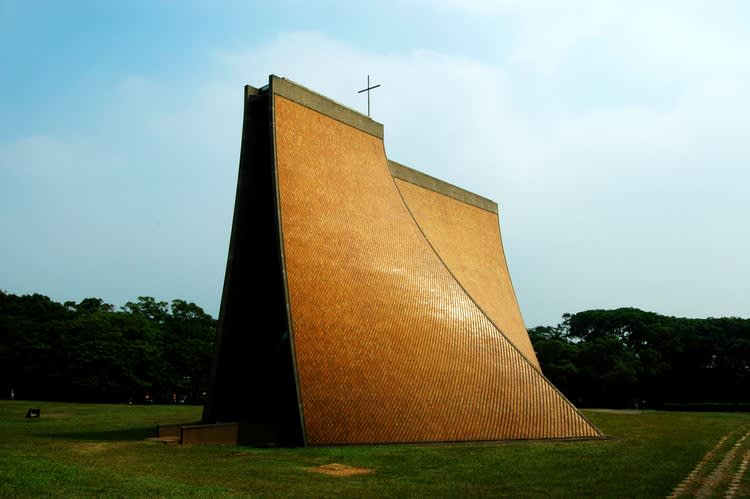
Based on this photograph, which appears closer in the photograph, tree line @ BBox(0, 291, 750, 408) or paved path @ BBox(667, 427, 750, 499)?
paved path @ BBox(667, 427, 750, 499)

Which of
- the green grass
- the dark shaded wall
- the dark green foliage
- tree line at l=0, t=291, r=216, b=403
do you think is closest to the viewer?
the green grass

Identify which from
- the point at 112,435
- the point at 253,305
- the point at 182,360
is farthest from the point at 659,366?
the point at 112,435

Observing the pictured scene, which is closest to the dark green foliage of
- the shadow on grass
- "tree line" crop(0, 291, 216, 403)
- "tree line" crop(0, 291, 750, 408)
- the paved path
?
"tree line" crop(0, 291, 750, 408)

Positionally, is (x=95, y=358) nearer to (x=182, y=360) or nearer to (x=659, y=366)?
(x=182, y=360)

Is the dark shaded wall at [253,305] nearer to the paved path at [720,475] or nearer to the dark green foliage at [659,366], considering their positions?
the paved path at [720,475]

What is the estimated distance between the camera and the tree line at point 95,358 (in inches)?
1369

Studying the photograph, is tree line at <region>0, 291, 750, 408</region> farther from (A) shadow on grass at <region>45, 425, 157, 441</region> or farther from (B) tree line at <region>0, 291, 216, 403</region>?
(A) shadow on grass at <region>45, 425, 157, 441</region>

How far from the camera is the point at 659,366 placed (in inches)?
1516

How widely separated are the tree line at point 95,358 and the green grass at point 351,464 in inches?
856

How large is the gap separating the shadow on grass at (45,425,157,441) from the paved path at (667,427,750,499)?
10.8 m

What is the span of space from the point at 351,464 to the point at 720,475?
5363mm

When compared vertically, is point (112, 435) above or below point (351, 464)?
above

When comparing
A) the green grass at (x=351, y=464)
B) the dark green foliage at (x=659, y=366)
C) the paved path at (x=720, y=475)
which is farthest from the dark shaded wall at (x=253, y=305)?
the dark green foliage at (x=659, y=366)

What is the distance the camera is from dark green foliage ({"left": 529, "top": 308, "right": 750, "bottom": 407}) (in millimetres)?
37500
